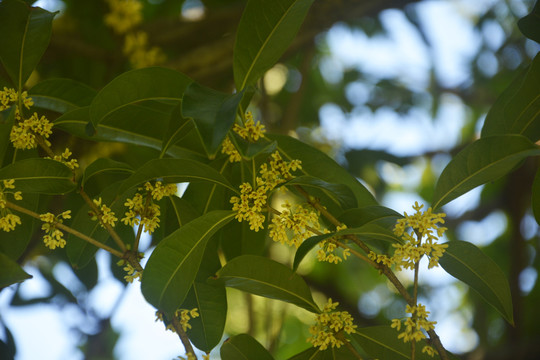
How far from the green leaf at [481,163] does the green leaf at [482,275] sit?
80 mm

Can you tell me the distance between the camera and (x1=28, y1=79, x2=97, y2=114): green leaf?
927 mm

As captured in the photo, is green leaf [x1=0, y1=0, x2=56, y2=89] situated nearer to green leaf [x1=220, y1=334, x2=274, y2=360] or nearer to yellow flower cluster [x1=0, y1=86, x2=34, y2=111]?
yellow flower cluster [x1=0, y1=86, x2=34, y2=111]

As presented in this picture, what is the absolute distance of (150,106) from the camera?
0.90m

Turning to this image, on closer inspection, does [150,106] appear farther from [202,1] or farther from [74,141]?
[202,1]

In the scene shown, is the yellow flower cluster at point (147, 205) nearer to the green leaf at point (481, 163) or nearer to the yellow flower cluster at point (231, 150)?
the yellow flower cluster at point (231, 150)

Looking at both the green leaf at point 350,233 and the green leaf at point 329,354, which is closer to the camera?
the green leaf at point 350,233

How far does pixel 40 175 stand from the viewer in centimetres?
73

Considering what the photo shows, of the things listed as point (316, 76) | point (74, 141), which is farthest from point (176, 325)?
point (316, 76)

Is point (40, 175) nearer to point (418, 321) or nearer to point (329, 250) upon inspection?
point (329, 250)

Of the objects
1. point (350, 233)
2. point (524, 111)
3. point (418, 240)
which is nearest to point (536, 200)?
point (524, 111)

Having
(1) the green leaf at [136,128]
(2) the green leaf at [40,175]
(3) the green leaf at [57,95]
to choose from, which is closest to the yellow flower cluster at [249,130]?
(1) the green leaf at [136,128]

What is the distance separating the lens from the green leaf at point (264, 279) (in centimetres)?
74

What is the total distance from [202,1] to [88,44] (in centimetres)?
69

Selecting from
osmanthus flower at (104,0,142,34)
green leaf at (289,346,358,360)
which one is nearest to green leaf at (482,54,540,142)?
green leaf at (289,346,358,360)
